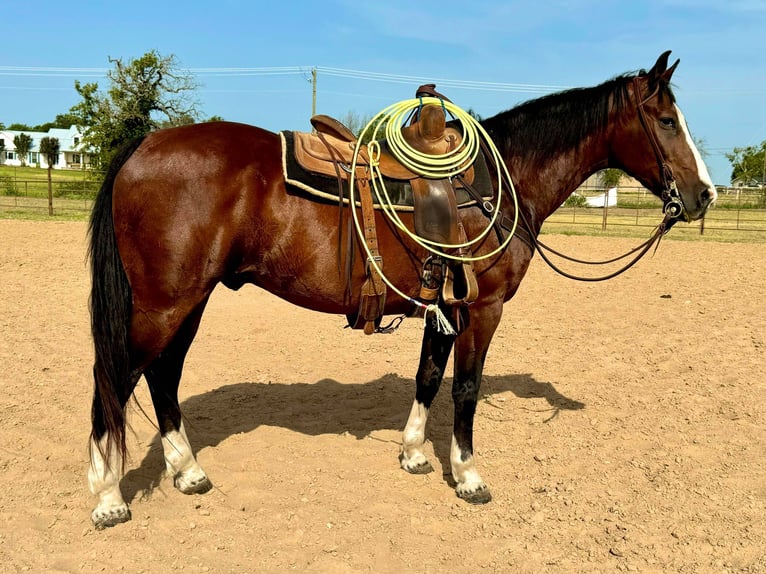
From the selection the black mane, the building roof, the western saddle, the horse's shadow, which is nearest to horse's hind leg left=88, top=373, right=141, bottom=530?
the horse's shadow

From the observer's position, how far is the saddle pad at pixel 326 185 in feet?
9.23

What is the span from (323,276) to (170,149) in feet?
3.05

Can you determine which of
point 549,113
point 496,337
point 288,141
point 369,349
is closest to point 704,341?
point 496,337

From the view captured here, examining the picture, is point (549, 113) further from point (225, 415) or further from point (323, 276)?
point (225, 415)

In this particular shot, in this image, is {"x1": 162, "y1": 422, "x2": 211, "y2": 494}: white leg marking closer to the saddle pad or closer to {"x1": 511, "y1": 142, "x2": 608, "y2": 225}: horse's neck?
the saddle pad

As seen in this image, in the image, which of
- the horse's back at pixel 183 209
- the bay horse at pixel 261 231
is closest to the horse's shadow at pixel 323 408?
the bay horse at pixel 261 231

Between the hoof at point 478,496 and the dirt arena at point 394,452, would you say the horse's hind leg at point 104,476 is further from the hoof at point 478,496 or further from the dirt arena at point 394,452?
the hoof at point 478,496

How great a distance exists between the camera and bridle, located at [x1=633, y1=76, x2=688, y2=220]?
3.01 metres

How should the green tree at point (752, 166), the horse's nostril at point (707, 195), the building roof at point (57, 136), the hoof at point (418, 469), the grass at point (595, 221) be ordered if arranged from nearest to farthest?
1. the horse's nostril at point (707, 195)
2. the hoof at point (418, 469)
3. the grass at point (595, 221)
4. the green tree at point (752, 166)
5. the building roof at point (57, 136)

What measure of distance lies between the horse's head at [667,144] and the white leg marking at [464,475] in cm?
167

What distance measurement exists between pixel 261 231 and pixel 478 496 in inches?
69.7

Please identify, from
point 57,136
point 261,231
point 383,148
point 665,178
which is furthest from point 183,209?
point 57,136

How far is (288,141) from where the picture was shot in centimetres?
292

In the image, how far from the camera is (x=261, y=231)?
282cm
